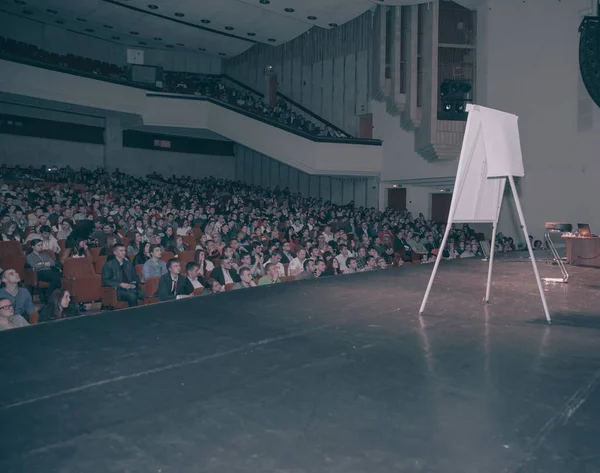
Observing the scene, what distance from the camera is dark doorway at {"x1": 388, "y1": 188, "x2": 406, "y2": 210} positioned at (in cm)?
1716

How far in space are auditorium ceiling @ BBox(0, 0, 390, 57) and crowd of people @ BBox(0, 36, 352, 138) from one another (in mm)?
1496

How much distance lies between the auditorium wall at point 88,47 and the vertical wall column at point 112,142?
317 cm

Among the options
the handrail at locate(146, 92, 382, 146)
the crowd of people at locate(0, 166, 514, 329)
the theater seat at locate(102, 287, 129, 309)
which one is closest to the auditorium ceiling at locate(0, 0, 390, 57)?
the handrail at locate(146, 92, 382, 146)

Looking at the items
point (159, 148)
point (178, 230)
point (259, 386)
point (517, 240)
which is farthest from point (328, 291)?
point (159, 148)

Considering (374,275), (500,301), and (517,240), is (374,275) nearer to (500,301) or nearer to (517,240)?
(500,301)

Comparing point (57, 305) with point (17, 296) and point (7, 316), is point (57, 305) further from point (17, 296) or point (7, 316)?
point (7, 316)

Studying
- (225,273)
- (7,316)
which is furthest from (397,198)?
(7,316)

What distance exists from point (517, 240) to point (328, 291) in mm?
10679

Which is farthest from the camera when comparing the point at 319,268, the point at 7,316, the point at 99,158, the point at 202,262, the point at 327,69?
the point at 99,158

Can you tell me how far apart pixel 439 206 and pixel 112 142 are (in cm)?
1202

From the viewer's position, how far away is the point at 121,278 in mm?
5852

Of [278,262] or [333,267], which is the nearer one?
[278,262]

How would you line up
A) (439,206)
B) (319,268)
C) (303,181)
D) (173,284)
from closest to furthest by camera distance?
(173,284) → (319,268) → (439,206) → (303,181)

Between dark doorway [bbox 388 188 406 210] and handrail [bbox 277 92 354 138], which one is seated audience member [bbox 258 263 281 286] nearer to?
dark doorway [bbox 388 188 406 210]
